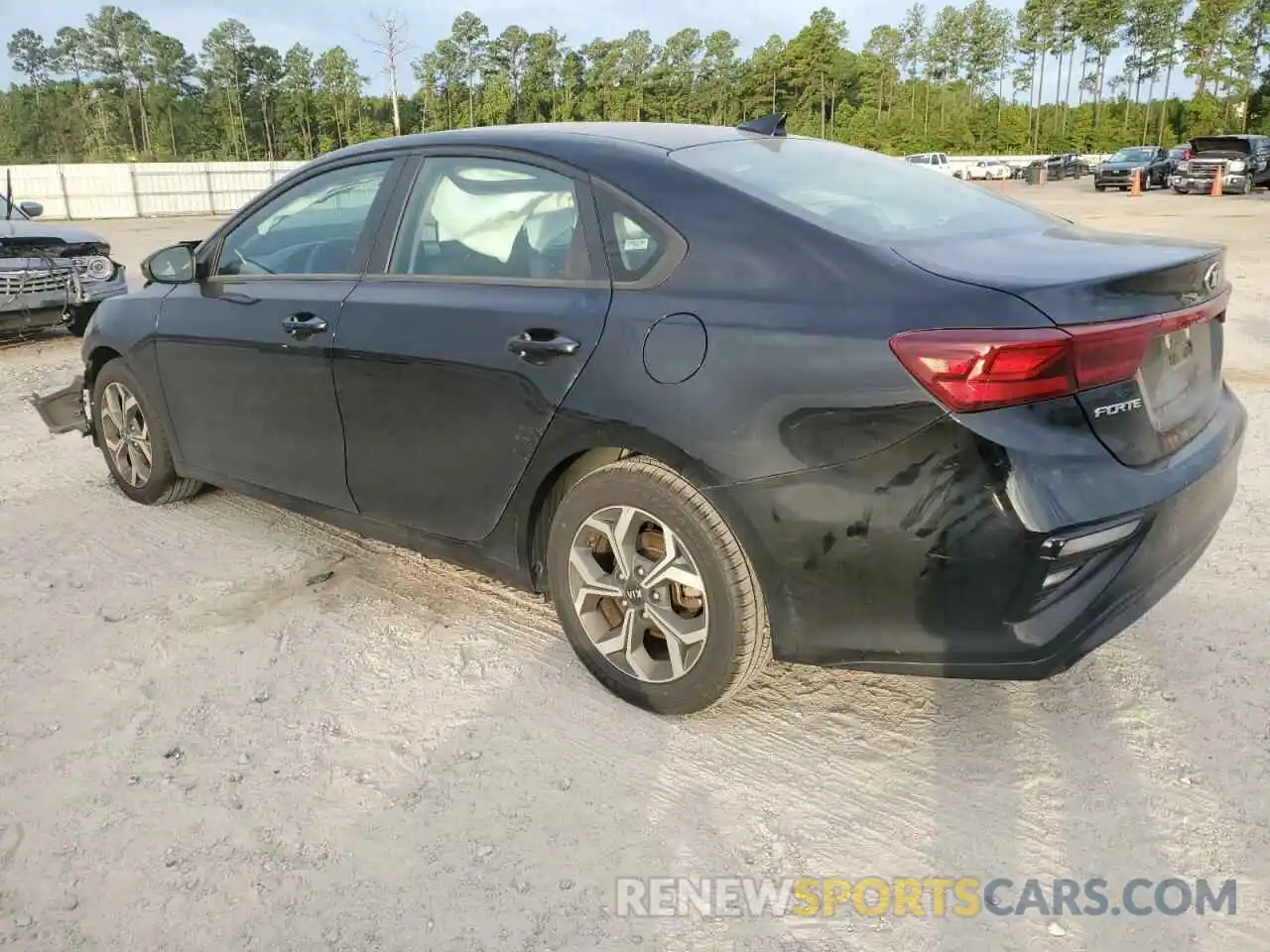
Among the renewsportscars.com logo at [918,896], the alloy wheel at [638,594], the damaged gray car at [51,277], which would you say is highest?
the damaged gray car at [51,277]

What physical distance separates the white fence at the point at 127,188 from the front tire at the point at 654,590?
33149 mm

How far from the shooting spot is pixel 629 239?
2.72 metres

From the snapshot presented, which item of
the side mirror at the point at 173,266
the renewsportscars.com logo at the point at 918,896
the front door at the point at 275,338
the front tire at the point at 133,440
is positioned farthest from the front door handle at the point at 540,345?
the front tire at the point at 133,440

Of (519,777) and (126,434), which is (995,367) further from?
(126,434)

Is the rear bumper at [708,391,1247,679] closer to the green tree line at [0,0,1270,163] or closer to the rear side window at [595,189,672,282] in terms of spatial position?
the rear side window at [595,189,672,282]

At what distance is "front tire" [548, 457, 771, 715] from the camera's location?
2.54m

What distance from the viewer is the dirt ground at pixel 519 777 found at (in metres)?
2.13

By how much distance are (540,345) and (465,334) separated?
1.01ft

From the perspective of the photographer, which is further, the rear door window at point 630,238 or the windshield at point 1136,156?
the windshield at point 1136,156

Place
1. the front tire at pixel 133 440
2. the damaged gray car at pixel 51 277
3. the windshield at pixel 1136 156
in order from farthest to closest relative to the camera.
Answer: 1. the windshield at pixel 1136 156
2. the damaged gray car at pixel 51 277
3. the front tire at pixel 133 440

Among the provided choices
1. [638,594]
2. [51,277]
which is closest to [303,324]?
[638,594]

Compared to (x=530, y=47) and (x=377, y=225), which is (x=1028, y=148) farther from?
(x=377, y=225)

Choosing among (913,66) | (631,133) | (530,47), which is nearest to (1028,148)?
(913,66)

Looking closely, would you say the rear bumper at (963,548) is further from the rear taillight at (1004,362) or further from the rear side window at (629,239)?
the rear side window at (629,239)
